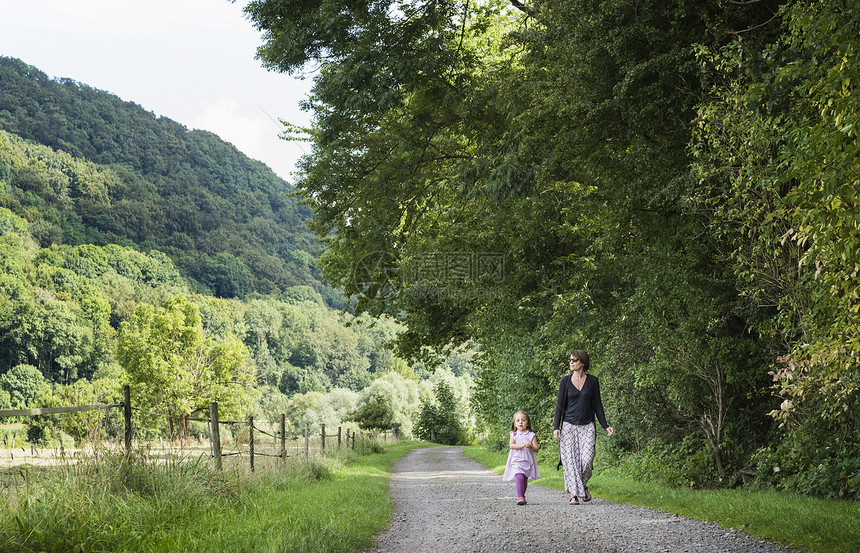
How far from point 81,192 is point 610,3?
407 feet

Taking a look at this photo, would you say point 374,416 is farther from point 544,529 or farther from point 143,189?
point 143,189

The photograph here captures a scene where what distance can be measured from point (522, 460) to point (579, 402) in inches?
63.2

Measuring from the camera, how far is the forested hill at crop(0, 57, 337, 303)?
4434 inches

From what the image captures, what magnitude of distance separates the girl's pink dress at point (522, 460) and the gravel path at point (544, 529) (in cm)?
57

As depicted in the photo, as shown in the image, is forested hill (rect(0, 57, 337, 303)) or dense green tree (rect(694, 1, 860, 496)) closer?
dense green tree (rect(694, 1, 860, 496))

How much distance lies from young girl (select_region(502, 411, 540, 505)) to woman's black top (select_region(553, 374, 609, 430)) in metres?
0.80

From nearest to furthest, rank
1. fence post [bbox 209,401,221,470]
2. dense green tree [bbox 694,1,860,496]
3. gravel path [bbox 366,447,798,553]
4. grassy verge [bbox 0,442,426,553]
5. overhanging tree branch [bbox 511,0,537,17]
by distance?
dense green tree [bbox 694,1,860,496] → grassy verge [bbox 0,442,426,553] → gravel path [bbox 366,447,798,553] → fence post [bbox 209,401,221,470] → overhanging tree branch [bbox 511,0,537,17]

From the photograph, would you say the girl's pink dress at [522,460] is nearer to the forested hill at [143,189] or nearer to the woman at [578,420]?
the woman at [578,420]

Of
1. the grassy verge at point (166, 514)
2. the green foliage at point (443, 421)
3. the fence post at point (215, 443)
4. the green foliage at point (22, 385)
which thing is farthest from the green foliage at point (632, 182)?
the green foliage at point (22, 385)

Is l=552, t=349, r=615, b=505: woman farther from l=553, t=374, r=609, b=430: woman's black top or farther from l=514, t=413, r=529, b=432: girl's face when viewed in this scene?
l=514, t=413, r=529, b=432: girl's face

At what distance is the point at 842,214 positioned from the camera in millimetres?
5145

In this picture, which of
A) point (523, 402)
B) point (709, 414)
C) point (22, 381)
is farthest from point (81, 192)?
point (709, 414)

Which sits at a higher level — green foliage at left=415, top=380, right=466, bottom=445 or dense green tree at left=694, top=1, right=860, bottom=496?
dense green tree at left=694, top=1, right=860, bottom=496

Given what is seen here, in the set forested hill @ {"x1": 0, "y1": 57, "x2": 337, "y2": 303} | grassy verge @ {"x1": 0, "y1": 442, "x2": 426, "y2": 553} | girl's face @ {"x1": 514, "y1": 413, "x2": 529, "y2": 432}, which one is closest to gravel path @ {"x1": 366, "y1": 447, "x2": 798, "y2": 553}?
grassy verge @ {"x1": 0, "y1": 442, "x2": 426, "y2": 553}
